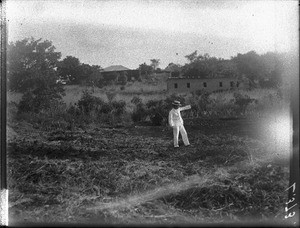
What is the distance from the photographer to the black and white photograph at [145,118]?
4340mm

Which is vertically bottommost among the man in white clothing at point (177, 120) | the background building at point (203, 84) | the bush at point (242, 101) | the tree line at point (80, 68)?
the man in white clothing at point (177, 120)

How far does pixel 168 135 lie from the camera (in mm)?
5598

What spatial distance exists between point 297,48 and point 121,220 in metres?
3.73

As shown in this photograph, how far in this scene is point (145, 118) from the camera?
560 cm

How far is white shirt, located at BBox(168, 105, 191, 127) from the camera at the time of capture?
205 inches

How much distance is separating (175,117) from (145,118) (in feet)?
2.23

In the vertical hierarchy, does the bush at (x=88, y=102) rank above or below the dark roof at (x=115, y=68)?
below

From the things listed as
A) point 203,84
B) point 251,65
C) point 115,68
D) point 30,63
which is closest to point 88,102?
point 115,68

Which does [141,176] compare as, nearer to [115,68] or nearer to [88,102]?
[88,102]

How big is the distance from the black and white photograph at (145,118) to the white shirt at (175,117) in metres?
0.02

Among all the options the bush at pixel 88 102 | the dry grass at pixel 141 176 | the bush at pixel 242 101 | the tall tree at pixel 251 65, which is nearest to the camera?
the dry grass at pixel 141 176

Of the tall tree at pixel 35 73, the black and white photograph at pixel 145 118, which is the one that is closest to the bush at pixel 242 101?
the black and white photograph at pixel 145 118

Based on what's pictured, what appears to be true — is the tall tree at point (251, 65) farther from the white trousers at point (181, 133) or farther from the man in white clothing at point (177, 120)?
the white trousers at point (181, 133)

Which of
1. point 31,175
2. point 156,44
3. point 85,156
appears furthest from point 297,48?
point 31,175
